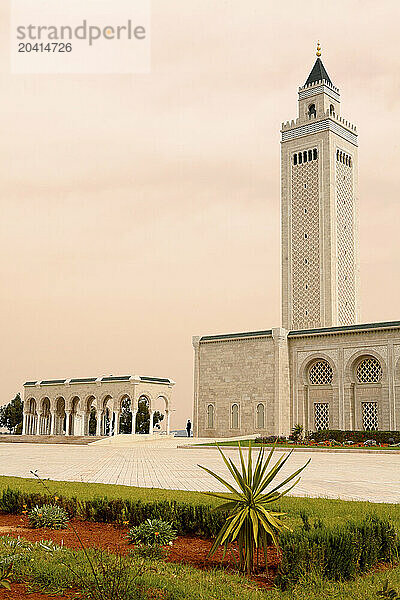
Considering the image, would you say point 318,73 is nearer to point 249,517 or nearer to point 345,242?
point 345,242

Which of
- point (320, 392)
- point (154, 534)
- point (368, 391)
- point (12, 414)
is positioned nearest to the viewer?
point (154, 534)

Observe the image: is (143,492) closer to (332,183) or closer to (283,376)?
(283,376)

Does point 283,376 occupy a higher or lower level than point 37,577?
higher

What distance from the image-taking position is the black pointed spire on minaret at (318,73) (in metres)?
38.7

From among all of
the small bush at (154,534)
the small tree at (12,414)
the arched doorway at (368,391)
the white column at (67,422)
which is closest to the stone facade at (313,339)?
the arched doorway at (368,391)

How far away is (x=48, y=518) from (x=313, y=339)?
2552 cm

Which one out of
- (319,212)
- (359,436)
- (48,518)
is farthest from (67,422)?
(48,518)

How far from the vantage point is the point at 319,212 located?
1427 inches

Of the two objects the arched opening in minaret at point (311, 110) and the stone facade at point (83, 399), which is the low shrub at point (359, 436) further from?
the arched opening in minaret at point (311, 110)

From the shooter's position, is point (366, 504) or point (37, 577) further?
point (366, 504)

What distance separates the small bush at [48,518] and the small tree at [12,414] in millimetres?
52542

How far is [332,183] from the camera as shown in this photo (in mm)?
36094

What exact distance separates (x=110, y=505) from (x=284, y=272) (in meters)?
30.7

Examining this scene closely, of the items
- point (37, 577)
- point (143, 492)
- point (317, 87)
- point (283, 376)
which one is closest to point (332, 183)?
point (317, 87)
